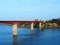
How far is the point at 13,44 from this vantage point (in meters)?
55.1

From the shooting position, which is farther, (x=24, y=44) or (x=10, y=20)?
(x=10, y=20)

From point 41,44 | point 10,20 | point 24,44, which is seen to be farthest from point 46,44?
point 10,20

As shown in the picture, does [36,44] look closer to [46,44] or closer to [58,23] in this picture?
[46,44]

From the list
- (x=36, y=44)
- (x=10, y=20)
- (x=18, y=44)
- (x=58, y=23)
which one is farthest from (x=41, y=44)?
(x=58, y=23)

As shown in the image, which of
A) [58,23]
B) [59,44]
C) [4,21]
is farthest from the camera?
[58,23]

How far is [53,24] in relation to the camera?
655ft

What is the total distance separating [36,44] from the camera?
5547 cm

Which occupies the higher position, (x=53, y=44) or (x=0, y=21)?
(x=0, y=21)

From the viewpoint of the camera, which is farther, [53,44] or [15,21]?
[15,21]

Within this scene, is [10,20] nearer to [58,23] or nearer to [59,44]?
[59,44]

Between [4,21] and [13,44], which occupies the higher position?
[4,21]

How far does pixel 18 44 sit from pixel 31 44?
3207 mm

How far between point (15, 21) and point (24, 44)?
25.6m

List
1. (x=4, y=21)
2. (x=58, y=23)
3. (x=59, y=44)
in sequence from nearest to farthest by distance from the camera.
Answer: (x=59, y=44), (x=4, y=21), (x=58, y=23)
